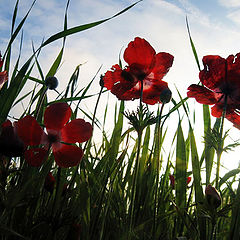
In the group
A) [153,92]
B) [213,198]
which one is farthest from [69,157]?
[153,92]

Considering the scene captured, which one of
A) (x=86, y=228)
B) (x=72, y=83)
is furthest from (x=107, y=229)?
(x=72, y=83)

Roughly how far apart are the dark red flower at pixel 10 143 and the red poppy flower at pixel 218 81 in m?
0.44

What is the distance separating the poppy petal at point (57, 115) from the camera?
0.60 metres

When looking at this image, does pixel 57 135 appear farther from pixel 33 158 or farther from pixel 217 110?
pixel 217 110

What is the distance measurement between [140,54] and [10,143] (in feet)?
1.41

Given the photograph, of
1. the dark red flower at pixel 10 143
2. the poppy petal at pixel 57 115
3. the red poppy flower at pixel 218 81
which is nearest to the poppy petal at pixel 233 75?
the red poppy flower at pixel 218 81

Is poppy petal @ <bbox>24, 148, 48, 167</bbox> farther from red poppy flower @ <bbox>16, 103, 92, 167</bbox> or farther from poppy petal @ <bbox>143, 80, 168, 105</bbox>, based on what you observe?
poppy petal @ <bbox>143, 80, 168, 105</bbox>

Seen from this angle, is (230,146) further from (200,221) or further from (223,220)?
(223,220)

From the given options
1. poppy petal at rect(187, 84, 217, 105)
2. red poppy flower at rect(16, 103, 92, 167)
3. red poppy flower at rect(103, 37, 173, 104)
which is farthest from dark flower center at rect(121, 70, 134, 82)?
red poppy flower at rect(16, 103, 92, 167)

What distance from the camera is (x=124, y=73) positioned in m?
0.85

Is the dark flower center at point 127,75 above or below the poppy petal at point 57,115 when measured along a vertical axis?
above

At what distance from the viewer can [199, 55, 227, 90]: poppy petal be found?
28.9 inches

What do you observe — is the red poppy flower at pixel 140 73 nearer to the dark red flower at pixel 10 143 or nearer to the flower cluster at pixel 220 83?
the flower cluster at pixel 220 83

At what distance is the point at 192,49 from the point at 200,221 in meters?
0.49
